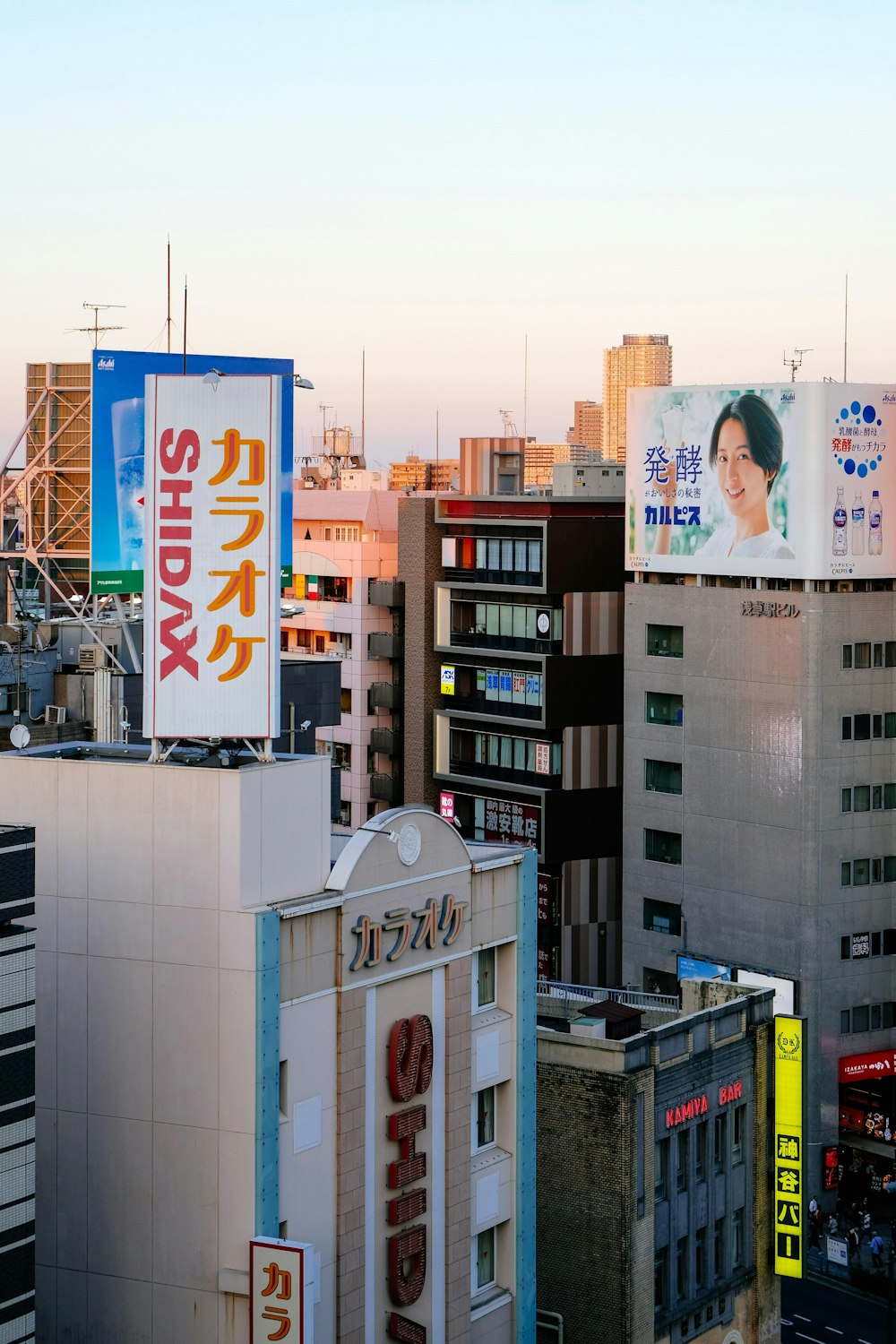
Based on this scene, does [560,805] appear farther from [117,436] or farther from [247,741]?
[247,741]

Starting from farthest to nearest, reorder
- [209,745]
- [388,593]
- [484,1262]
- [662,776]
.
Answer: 1. [388,593]
2. [662,776]
3. [484,1262]
4. [209,745]

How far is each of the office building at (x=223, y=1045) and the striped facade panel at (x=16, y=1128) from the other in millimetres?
5547

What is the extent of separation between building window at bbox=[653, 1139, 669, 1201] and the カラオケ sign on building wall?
28.4m

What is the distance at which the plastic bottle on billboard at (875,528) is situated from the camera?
101312mm

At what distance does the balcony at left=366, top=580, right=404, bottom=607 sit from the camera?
419 ft

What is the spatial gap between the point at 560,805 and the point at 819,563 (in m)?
21.5

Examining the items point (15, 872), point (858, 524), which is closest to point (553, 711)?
point (858, 524)

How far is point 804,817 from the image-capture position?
99.6m

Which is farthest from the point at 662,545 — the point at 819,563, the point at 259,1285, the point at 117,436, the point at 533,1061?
the point at 259,1285

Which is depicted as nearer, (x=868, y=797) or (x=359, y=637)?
(x=868, y=797)

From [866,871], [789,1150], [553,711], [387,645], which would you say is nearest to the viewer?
[789,1150]

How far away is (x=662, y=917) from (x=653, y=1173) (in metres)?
36.7

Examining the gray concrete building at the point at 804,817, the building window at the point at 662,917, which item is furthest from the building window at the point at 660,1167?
the building window at the point at 662,917

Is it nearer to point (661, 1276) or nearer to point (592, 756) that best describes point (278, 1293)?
point (661, 1276)
